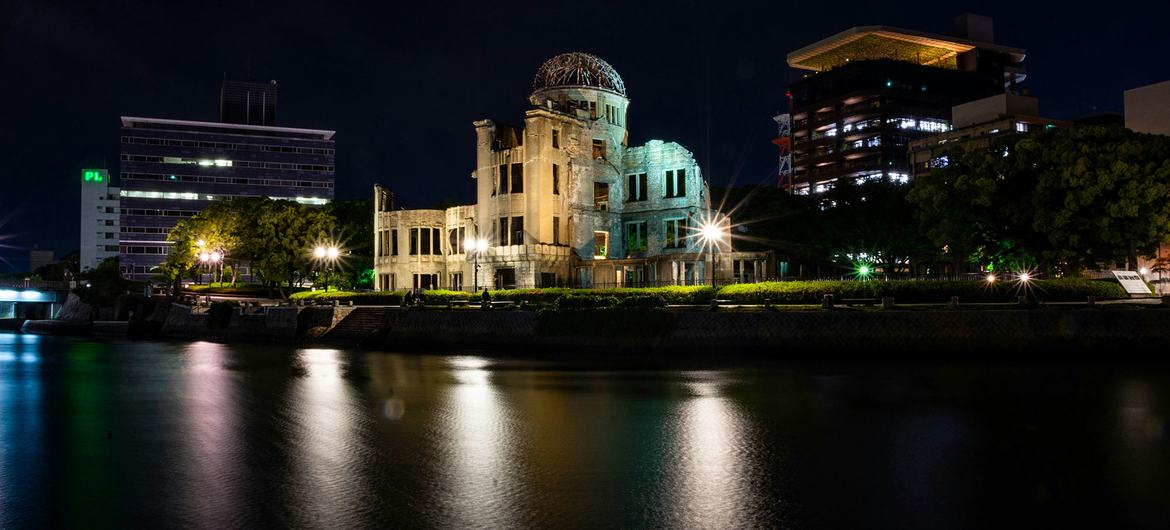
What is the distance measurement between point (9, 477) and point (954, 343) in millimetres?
32712

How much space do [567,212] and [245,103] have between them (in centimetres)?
15616

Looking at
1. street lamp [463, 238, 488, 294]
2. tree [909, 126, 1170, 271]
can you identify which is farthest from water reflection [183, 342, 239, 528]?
tree [909, 126, 1170, 271]

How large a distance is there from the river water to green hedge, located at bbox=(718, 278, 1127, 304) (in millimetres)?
8453

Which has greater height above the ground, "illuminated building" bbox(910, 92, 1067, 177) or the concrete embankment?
"illuminated building" bbox(910, 92, 1067, 177)

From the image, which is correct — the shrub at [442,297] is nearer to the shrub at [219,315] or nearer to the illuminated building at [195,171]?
the shrub at [219,315]

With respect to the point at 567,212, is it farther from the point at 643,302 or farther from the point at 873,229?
the point at 873,229

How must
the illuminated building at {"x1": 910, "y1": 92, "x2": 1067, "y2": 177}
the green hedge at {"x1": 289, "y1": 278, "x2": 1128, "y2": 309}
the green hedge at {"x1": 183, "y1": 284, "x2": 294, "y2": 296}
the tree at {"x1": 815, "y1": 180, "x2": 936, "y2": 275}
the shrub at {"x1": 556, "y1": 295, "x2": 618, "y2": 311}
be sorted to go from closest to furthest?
the green hedge at {"x1": 289, "y1": 278, "x2": 1128, "y2": 309}, the shrub at {"x1": 556, "y1": 295, "x2": 618, "y2": 311}, the tree at {"x1": 815, "y1": 180, "x2": 936, "y2": 275}, the green hedge at {"x1": 183, "y1": 284, "x2": 294, "y2": 296}, the illuminated building at {"x1": 910, "y1": 92, "x2": 1067, "y2": 177}

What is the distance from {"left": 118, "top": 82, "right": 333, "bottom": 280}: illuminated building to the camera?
152 m

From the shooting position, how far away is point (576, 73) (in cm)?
7281

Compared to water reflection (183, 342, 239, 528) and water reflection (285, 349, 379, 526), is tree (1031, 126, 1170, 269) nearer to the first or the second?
water reflection (285, 349, 379, 526)

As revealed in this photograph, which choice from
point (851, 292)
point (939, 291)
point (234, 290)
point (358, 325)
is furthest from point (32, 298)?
point (939, 291)

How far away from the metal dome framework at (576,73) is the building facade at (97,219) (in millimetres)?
130745

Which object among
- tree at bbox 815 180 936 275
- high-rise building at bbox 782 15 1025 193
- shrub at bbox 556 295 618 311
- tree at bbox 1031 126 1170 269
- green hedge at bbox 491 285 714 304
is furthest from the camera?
high-rise building at bbox 782 15 1025 193

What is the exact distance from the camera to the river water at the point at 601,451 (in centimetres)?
1163
